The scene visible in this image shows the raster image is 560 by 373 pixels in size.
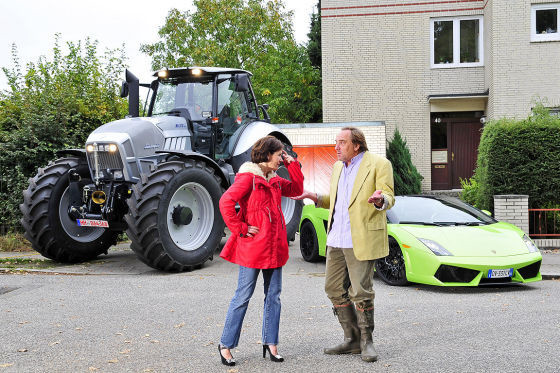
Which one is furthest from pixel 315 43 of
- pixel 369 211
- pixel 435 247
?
pixel 369 211

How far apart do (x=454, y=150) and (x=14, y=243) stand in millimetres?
15037

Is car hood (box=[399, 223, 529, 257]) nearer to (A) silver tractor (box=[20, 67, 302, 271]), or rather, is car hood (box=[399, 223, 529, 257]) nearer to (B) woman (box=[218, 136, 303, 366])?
(A) silver tractor (box=[20, 67, 302, 271])

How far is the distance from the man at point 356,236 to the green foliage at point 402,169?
16.2 m

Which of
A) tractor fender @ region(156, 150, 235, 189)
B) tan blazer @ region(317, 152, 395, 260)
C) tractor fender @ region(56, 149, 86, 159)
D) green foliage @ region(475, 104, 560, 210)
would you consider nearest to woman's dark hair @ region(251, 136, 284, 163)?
tan blazer @ region(317, 152, 395, 260)

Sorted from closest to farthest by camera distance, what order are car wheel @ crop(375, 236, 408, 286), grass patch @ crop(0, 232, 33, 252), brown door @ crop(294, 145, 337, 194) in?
car wheel @ crop(375, 236, 408, 286) < grass patch @ crop(0, 232, 33, 252) < brown door @ crop(294, 145, 337, 194)

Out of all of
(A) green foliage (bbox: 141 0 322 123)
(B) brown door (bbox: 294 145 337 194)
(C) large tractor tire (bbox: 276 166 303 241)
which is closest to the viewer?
(C) large tractor tire (bbox: 276 166 303 241)

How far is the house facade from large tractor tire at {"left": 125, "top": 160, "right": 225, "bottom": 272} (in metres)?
13.0

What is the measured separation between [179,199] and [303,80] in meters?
28.3

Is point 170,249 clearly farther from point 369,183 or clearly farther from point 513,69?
point 513,69

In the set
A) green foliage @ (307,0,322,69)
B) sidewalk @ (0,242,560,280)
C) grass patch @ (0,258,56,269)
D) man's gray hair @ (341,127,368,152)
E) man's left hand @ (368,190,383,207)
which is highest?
green foliage @ (307,0,322,69)

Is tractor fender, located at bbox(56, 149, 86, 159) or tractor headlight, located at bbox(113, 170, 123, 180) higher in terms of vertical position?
tractor fender, located at bbox(56, 149, 86, 159)

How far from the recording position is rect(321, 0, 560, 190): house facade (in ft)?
74.5

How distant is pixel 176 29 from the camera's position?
117 ft

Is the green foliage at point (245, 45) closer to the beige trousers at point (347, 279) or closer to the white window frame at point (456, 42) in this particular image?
the white window frame at point (456, 42)
